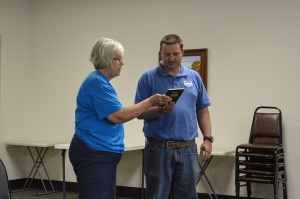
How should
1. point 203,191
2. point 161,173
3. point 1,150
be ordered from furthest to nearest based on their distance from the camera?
point 1,150, point 203,191, point 161,173

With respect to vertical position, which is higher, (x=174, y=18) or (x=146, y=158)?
(x=174, y=18)

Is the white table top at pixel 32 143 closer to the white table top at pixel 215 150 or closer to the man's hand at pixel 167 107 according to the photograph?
the white table top at pixel 215 150

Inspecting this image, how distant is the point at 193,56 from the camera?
523 centimetres

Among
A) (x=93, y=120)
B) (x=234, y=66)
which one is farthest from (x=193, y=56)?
(x=93, y=120)

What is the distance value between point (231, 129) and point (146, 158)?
236 cm

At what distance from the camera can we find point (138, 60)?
5.58 metres

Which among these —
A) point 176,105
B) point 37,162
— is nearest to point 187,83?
point 176,105

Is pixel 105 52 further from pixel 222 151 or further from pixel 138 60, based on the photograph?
pixel 138 60

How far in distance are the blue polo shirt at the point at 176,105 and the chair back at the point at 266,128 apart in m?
1.91

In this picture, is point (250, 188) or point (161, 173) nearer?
point (161, 173)

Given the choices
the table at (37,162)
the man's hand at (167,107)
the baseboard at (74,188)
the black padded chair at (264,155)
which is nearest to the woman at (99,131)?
the man's hand at (167,107)

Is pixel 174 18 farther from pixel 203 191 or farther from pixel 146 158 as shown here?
pixel 146 158

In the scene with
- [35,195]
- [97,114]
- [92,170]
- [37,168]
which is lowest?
[35,195]

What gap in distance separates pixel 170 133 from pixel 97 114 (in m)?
0.59
